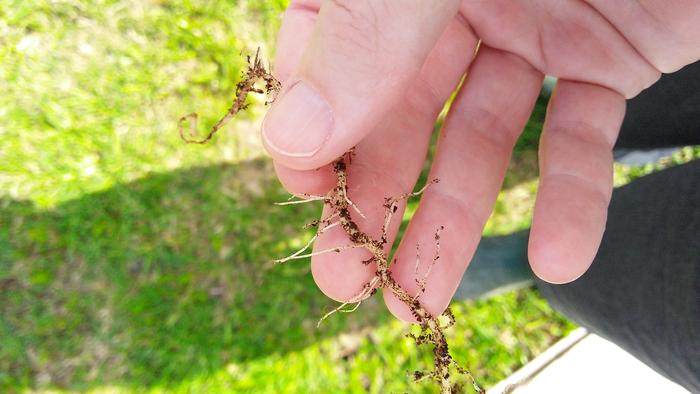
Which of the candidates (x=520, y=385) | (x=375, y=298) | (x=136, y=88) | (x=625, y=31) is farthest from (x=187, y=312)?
(x=625, y=31)

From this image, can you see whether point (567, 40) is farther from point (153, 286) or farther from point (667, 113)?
point (153, 286)

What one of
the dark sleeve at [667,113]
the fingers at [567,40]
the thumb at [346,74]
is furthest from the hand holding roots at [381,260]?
the dark sleeve at [667,113]

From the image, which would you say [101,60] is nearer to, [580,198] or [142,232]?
[142,232]

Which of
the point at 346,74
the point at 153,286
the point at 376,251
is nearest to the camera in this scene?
the point at 346,74

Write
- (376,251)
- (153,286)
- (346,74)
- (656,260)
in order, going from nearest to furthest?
(346,74) → (376,251) → (656,260) → (153,286)

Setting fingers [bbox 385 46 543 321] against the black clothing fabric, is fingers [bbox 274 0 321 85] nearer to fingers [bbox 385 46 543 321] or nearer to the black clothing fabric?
fingers [bbox 385 46 543 321]

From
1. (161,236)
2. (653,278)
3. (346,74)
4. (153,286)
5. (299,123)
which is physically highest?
(346,74)

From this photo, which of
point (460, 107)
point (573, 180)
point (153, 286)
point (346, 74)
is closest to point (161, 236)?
point (153, 286)
